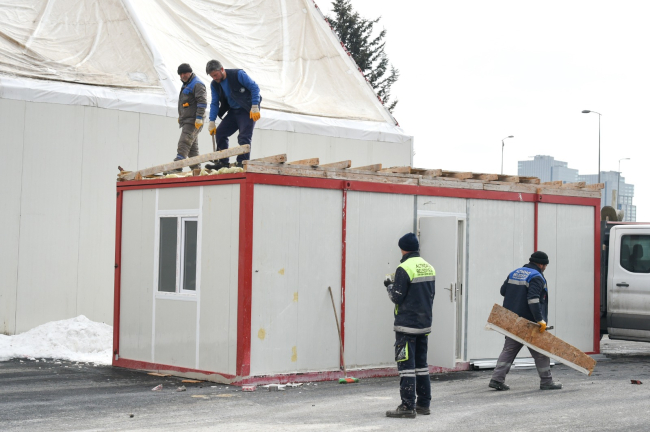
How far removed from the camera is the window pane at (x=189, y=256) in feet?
35.6

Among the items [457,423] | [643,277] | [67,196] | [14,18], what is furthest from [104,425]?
[14,18]

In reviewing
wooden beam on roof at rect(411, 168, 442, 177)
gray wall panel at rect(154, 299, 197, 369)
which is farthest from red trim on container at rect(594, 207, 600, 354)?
gray wall panel at rect(154, 299, 197, 369)

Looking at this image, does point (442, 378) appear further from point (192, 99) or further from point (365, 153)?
point (365, 153)

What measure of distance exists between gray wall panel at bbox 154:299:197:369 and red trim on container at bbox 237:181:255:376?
39.6 inches

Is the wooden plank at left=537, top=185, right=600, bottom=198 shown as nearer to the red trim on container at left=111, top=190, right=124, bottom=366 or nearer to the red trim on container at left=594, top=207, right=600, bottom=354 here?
the red trim on container at left=594, top=207, right=600, bottom=354

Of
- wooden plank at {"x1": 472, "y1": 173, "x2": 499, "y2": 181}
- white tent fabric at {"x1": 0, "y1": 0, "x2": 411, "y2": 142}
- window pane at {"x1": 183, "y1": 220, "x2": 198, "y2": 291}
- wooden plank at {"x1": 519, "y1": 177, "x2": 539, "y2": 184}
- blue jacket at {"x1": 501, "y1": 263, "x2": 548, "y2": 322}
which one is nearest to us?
blue jacket at {"x1": 501, "y1": 263, "x2": 548, "y2": 322}

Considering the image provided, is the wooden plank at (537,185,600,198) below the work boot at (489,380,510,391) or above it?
above

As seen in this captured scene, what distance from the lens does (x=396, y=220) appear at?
Answer: 37.6 feet

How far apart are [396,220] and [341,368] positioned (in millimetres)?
2200

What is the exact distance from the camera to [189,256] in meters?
10.9

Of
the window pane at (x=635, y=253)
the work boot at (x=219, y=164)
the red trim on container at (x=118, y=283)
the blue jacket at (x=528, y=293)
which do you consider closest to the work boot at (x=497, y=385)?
the blue jacket at (x=528, y=293)

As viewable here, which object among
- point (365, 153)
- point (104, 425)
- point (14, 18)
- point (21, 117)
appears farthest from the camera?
point (365, 153)

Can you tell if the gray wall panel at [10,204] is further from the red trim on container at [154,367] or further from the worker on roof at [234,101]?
the worker on roof at [234,101]

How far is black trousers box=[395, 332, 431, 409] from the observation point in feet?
27.1
